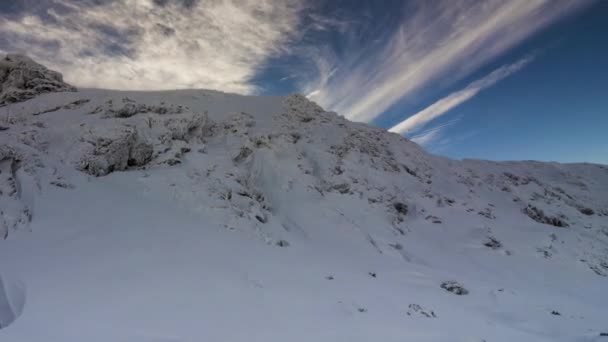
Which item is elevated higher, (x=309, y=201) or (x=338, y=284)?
(x=309, y=201)

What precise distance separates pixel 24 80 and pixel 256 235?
83.7ft

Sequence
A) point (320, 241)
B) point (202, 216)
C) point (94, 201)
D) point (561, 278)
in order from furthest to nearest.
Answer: point (561, 278) → point (320, 241) → point (202, 216) → point (94, 201)

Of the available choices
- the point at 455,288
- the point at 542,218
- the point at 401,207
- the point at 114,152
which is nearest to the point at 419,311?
the point at 455,288

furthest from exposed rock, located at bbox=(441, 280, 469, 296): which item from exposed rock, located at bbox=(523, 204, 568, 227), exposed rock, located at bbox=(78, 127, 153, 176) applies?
exposed rock, located at bbox=(523, 204, 568, 227)

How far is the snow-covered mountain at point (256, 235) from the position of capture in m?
6.52

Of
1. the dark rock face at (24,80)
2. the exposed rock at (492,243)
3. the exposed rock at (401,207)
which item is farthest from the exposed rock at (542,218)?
the dark rock face at (24,80)

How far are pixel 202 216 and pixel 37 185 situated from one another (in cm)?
588

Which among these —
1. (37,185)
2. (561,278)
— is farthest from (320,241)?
(561,278)

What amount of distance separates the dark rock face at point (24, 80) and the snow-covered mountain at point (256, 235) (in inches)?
5.4

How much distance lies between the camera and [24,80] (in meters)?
23.8

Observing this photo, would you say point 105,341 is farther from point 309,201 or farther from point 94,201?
point 309,201

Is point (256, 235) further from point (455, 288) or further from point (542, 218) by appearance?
point (542, 218)

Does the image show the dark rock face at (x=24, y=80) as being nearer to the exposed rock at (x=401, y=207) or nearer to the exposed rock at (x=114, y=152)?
the exposed rock at (x=114, y=152)

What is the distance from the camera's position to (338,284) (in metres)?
9.78
